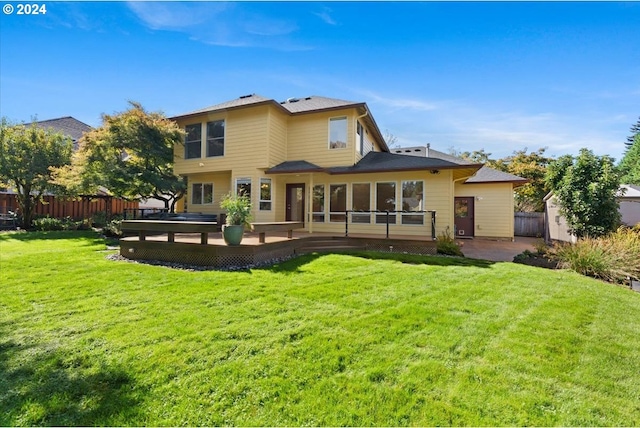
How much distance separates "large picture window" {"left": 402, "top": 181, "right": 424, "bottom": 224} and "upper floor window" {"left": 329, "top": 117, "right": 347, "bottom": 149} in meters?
3.14

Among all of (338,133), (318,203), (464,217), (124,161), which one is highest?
(338,133)

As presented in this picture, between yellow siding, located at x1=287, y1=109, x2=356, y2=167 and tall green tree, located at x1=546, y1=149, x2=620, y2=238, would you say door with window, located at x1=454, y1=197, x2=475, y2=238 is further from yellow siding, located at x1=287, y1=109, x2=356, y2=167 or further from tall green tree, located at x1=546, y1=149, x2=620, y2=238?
yellow siding, located at x1=287, y1=109, x2=356, y2=167

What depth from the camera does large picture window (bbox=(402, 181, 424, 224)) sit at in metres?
11.5

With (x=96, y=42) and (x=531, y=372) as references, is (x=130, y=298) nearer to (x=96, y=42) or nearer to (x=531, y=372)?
(x=531, y=372)

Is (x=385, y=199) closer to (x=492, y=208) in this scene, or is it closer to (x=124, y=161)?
(x=492, y=208)

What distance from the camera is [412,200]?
1169 cm

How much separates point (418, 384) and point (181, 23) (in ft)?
32.2

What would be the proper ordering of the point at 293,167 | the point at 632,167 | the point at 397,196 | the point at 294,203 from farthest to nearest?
the point at 632,167, the point at 294,203, the point at 293,167, the point at 397,196

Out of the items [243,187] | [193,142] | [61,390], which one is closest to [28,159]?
[193,142]

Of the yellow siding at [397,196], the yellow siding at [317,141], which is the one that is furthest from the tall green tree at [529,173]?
the yellow siding at [317,141]

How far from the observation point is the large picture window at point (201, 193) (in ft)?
48.5

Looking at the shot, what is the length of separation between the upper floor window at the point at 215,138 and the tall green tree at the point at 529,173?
1961cm

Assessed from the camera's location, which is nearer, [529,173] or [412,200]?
[412,200]

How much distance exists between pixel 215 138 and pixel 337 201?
6.46m
